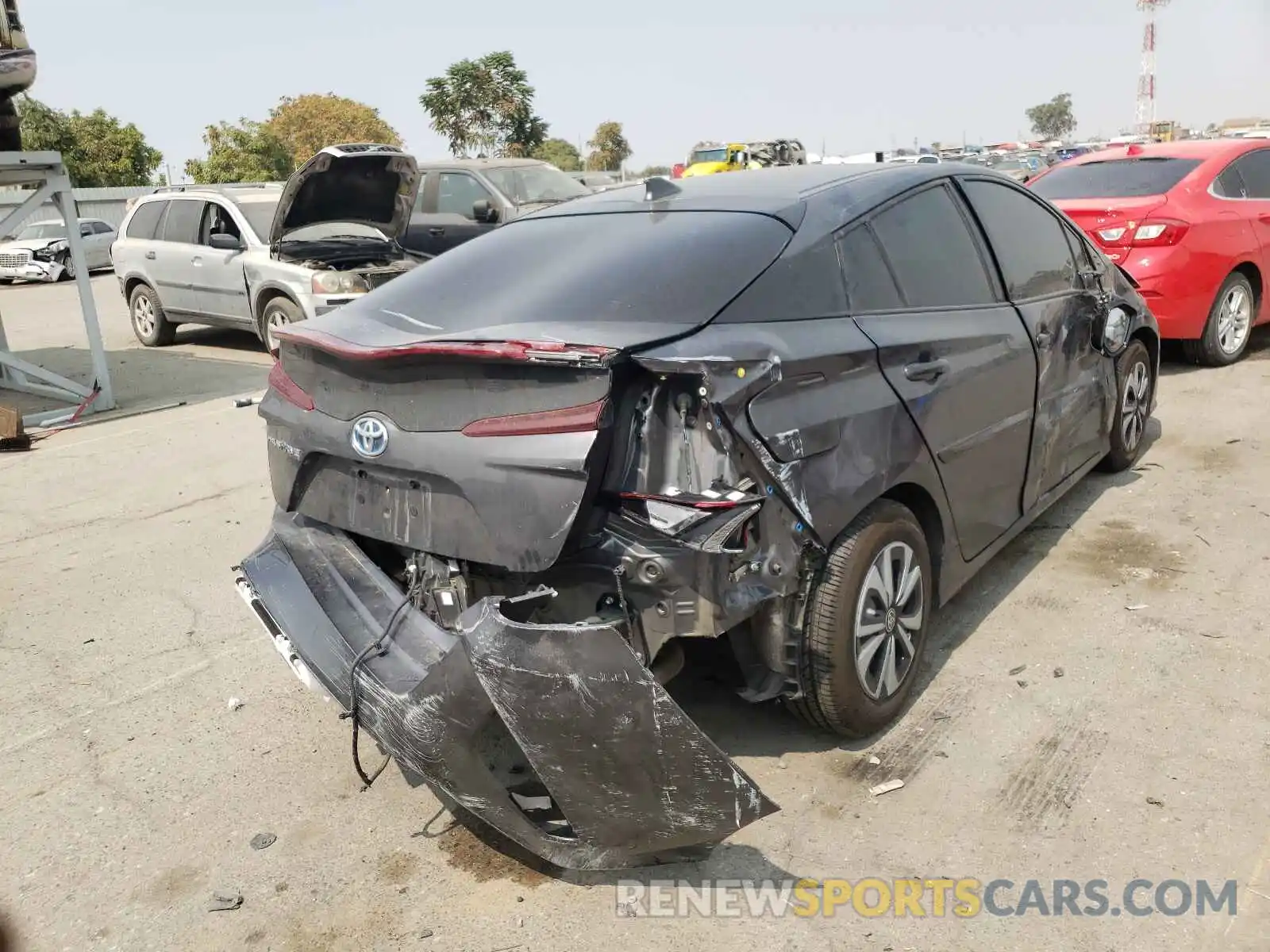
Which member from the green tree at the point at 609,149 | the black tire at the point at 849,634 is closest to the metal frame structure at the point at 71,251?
the black tire at the point at 849,634

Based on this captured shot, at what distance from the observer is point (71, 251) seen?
27.5 ft

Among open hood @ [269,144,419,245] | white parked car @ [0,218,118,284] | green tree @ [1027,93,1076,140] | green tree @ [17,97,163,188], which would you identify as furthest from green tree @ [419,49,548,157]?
green tree @ [1027,93,1076,140]

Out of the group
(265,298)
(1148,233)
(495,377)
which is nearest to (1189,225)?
(1148,233)

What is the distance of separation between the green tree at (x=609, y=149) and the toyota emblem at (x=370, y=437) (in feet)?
250

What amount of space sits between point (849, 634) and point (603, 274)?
1.30 meters

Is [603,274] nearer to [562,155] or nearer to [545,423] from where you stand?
[545,423]

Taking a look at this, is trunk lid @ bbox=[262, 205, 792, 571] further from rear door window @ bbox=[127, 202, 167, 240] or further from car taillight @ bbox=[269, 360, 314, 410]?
rear door window @ bbox=[127, 202, 167, 240]

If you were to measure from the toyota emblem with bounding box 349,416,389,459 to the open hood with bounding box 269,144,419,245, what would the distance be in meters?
6.17

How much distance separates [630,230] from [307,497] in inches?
53.9

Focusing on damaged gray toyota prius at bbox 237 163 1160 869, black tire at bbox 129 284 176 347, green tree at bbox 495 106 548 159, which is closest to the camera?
damaged gray toyota prius at bbox 237 163 1160 869

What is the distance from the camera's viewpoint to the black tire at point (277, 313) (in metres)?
10.1

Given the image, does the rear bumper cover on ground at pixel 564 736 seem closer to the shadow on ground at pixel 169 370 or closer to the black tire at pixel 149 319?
the shadow on ground at pixel 169 370

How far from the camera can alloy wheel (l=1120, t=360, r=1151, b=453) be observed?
213 inches

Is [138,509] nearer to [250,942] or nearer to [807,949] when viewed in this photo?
[250,942]
